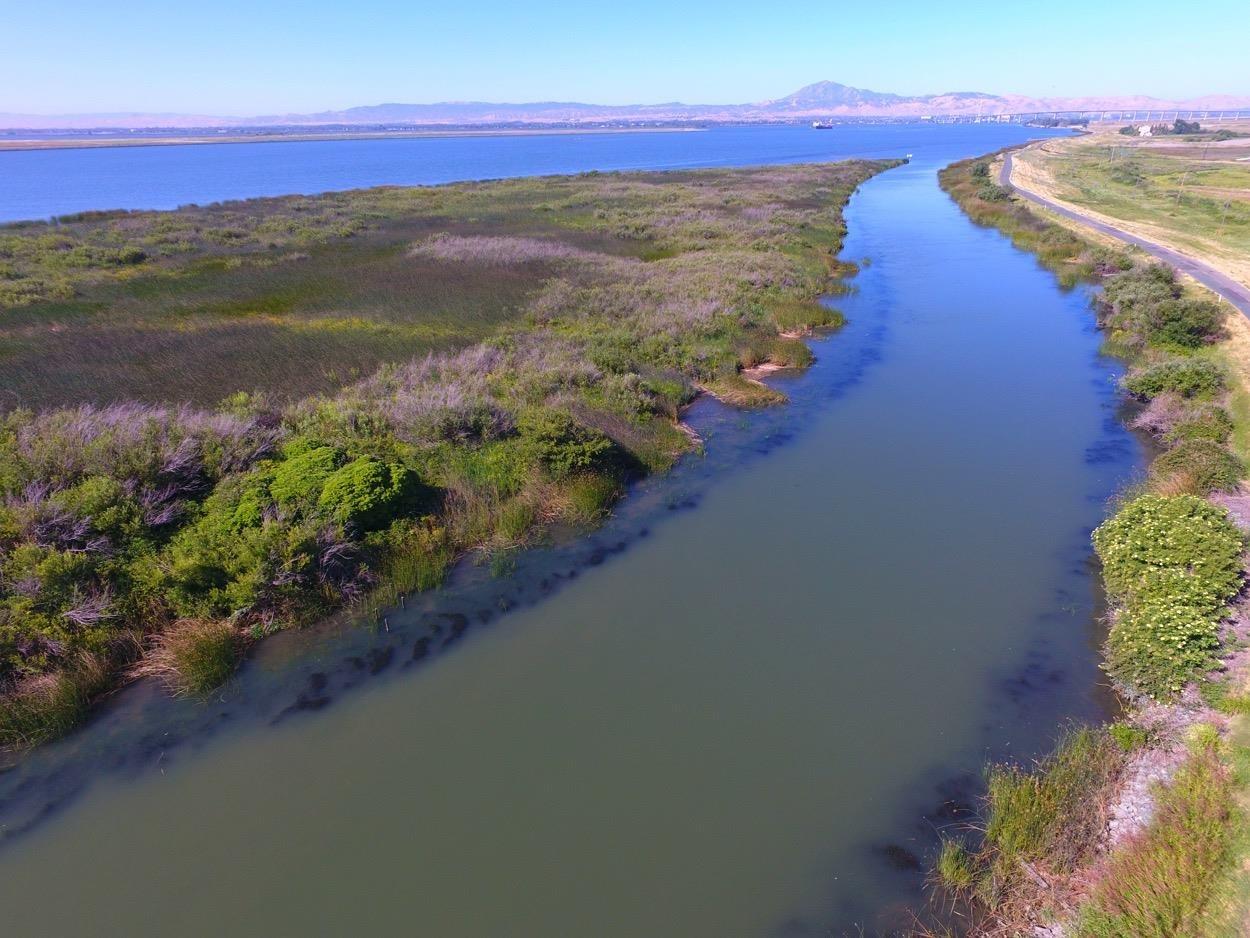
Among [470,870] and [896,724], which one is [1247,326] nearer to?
[896,724]

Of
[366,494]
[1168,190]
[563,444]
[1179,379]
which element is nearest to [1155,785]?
[563,444]

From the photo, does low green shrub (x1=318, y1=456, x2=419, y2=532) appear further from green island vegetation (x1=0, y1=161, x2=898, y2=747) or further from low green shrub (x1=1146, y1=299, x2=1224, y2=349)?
low green shrub (x1=1146, y1=299, x2=1224, y2=349)

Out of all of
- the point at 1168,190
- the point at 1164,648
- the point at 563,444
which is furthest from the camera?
the point at 1168,190

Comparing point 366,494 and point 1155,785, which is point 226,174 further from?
point 1155,785

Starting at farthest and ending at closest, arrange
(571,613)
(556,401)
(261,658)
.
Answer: (556,401), (571,613), (261,658)

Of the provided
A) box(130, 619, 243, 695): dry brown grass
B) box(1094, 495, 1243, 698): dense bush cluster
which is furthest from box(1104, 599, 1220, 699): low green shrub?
box(130, 619, 243, 695): dry brown grass

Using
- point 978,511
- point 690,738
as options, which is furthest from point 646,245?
point 690,738
